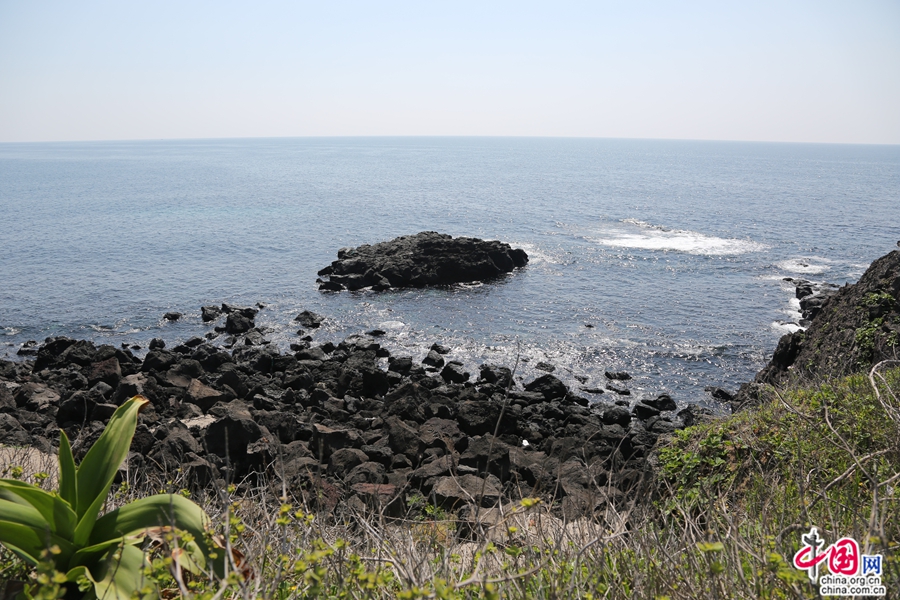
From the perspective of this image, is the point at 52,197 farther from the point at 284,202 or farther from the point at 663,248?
the point at 663,248

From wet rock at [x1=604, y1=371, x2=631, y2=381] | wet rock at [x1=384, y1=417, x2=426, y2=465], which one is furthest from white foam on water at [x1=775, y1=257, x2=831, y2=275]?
wet rock at [x1=384, y1=417, x2=426, y2=465]

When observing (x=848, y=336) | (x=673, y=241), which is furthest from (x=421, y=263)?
(x=848, y=336)

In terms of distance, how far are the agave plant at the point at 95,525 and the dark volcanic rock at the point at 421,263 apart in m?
32.0

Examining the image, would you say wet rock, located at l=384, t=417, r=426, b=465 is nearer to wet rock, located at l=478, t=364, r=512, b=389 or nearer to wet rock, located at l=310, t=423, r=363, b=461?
wet rock, located at l=310, t=423, r=363, b=461

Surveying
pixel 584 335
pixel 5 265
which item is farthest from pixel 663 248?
pixel 5 265

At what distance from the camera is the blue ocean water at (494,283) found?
2767 centimetres

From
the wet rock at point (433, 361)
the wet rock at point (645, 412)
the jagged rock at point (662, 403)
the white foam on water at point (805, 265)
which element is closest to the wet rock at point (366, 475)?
the wet rock at point (645, 412)

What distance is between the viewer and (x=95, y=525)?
453 cm

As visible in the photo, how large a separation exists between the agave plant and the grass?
0.21 meters

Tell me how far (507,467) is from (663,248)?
4002 cm

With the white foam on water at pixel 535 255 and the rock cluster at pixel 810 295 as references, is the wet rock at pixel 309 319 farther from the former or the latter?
the rock cluster at pixel 810 295

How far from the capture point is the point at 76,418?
16719 mm

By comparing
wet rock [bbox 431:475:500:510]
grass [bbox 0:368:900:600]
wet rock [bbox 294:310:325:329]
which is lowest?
wet rock [bbox 294:310:325:329]

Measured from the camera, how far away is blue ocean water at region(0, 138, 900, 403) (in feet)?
90.8
